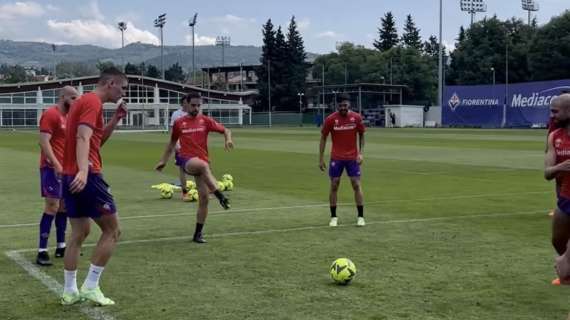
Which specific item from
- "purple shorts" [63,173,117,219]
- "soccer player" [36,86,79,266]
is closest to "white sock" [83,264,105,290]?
"purple shorts" [63,173,117,219]

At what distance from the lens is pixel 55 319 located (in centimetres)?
647

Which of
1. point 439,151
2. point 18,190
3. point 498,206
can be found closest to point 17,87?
point 439,151

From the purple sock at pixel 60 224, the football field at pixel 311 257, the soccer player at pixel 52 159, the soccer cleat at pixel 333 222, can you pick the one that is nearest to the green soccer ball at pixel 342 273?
the football field at pixel 311 257

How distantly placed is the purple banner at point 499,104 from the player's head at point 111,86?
6853 cm

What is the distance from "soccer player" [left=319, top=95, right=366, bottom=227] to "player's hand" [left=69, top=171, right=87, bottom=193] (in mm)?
5961

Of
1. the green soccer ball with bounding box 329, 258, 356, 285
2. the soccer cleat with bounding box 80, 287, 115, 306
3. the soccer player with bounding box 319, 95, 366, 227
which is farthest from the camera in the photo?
the soccer player with bounding box 319, 95, 366, 227

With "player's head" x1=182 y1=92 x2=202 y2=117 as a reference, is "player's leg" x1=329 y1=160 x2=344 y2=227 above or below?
below

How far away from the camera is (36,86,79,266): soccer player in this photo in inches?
341

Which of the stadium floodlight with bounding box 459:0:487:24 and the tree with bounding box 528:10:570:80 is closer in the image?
the tree with bounding box 528:10:570:80

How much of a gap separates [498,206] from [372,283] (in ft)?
23.4

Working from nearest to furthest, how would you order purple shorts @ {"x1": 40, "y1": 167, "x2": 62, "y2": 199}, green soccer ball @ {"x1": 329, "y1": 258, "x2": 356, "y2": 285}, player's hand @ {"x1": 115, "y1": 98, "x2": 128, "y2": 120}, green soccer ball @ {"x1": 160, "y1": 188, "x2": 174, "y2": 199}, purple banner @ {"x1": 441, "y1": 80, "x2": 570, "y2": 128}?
player's hand @ {"x1": 115, "y1": 98, "x2": 128, "y2": 120}, green soccer ball @ {"x1": 329, "y1": 258, "x2": 356, "y2": 285}, purple shorts @ {"x1": 40, "y1": 167, "x2": 62, "y2": 199}, green soccer ball @ {"x1": 160, "y1": 188, "x2": 174, "y2": 199}, purple banner @ {"x1": 441, "y1": 80, "x2": 570, "y2": 128}

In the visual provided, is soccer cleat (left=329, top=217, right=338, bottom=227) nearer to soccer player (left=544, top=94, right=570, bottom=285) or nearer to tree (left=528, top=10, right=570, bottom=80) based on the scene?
soccer player (left=544, top=94, right=570, bottom=285)

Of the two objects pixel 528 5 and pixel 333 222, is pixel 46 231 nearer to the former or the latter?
pixel 333 222

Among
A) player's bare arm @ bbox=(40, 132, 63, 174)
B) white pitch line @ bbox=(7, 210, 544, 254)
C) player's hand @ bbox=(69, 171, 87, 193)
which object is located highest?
player's bare arm @ bbox=(40, 132, 63, 174)
